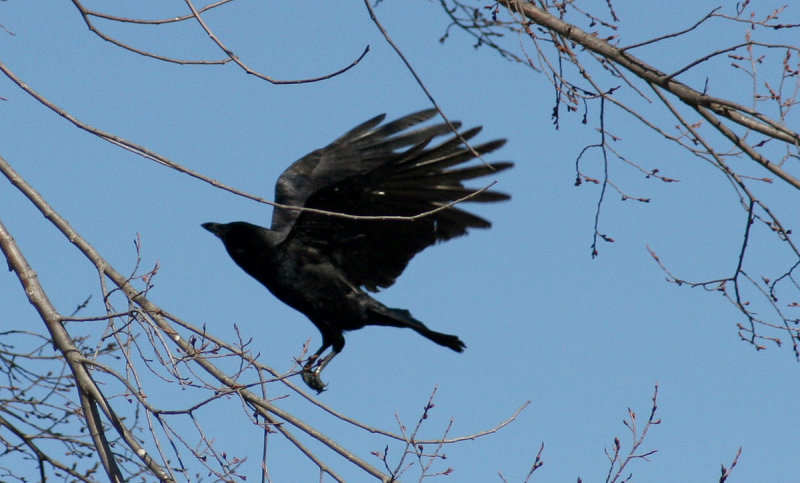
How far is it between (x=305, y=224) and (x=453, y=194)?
0.87 meters

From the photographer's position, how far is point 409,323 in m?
5.69

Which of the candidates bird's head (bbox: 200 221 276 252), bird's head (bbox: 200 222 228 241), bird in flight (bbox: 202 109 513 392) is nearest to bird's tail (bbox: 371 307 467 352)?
bird in flight (bbox: 202 109 513 392)

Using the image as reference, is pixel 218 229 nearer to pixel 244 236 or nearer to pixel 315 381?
pixel 244 236

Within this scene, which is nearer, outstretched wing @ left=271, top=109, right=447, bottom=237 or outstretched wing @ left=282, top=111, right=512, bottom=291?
outstretched wing @ left=282, top=111, right=512, bottom=291

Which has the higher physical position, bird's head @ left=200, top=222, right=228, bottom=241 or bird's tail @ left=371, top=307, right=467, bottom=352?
bird's head @ left=200, top=222, right=228, bottom=241

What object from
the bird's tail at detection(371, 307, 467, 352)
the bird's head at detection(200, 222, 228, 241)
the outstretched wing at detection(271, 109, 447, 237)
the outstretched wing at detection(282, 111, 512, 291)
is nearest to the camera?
the outstretched wing at detection(282, 111, 512, 291)

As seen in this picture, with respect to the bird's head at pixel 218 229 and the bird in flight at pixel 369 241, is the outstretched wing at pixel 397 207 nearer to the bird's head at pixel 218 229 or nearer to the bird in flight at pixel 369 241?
the bird in flight at pixel 369 241

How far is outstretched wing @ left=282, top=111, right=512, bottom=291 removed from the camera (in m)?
5.30

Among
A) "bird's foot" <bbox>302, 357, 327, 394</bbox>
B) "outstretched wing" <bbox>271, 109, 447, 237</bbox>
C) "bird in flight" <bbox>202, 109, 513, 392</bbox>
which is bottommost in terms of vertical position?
"bird's foot" <bbox>302, 357, 327, 394</bbox>

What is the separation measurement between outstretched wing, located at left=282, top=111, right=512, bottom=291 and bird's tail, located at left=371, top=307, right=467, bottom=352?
0.18 metres

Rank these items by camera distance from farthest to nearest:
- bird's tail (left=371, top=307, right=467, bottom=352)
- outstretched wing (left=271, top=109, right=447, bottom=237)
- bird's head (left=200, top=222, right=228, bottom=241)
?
outstretched wing (left=271, top=109, right=447, bottom=237)
bird's head (left=200, top=222, right=228, bottom=241)
bird's tail (left=371, top=307, right=467, bottom=352)

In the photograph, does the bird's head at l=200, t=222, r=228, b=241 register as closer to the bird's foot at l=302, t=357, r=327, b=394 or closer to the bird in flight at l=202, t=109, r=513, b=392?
the bird in flight at l=202, t=109, r=513, b=392

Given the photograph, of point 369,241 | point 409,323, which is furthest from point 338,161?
point 409,323

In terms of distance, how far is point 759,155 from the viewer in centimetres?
387
